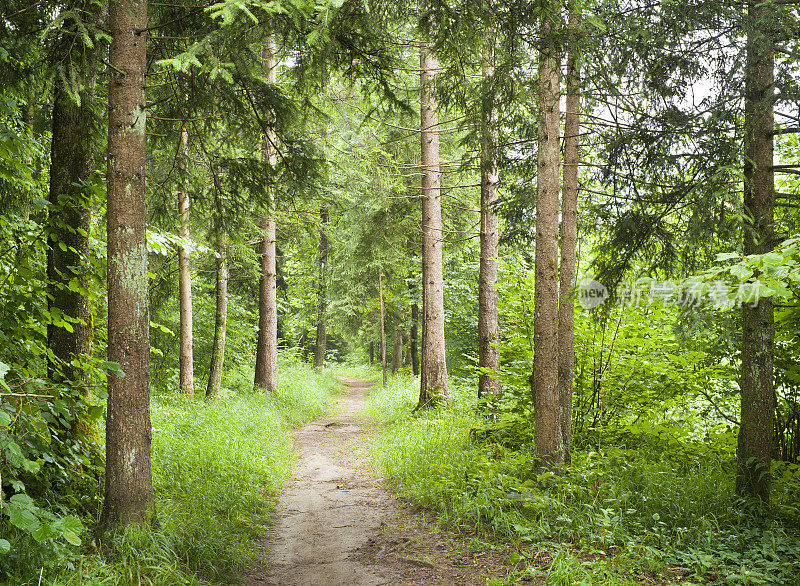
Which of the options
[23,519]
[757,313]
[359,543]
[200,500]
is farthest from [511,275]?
[23,519]

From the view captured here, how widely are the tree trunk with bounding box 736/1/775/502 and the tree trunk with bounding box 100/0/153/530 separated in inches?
238

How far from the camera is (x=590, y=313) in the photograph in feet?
24.7

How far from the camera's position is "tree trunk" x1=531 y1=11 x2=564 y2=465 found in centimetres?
617

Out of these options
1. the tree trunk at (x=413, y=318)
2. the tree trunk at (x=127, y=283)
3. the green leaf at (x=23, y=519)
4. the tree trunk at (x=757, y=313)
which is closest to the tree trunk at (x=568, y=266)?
the tree trunk at (x=757, y=313)

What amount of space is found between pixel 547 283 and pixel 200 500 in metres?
4.85

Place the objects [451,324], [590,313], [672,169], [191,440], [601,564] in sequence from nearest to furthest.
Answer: [601,564], [672,169], [590,313], [191,440], [451,324]

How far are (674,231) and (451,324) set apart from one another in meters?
13.0

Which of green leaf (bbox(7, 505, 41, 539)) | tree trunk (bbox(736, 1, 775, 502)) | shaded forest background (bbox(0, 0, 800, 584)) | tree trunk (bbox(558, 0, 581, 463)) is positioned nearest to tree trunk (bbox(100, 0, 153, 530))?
shaded forest background (bbox(0, 0, 800, 584))

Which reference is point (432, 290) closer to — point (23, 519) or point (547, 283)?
point (547, 283)

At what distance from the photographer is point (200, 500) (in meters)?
6.04

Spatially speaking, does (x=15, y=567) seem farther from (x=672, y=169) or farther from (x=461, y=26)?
(x=672, y=169)

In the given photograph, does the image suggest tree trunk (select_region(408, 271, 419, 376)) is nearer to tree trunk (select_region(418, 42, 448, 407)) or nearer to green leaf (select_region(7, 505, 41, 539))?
tree trunk (select_region(418, 42, 448, 407))

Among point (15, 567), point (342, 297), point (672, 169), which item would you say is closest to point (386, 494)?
point (15, 567)

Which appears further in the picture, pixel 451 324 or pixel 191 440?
pixel 451 324
